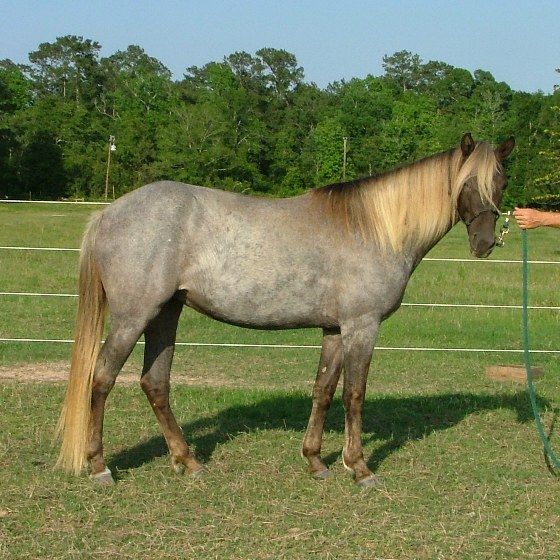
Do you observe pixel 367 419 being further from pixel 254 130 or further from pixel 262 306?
pixel 254 130

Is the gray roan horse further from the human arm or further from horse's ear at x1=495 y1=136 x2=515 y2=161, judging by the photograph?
the human arm

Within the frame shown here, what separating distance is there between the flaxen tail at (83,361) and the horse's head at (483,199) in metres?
2.17

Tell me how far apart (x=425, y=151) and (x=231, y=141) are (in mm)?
12450

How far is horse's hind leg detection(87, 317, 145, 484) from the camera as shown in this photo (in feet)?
14.8

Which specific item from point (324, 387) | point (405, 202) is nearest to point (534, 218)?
point (405, 202)

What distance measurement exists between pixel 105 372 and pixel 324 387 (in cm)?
133

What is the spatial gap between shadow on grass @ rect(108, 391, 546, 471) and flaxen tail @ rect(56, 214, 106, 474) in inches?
15.6

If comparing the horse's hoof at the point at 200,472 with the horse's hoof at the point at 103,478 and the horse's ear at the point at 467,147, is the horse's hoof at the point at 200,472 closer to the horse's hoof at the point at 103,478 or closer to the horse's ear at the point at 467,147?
the horse's hoof at the point at 103,478

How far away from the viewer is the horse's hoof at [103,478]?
4.52 m

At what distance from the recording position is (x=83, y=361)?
4609mm

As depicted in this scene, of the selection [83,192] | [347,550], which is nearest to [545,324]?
[347,550]

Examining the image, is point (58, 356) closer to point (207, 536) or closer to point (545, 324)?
point (207, 536)

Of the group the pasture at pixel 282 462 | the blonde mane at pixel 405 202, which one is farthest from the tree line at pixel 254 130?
the blonde mane at pixel 405 202

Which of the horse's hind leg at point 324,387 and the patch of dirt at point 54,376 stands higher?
the horse's hind leg at point 324,387
